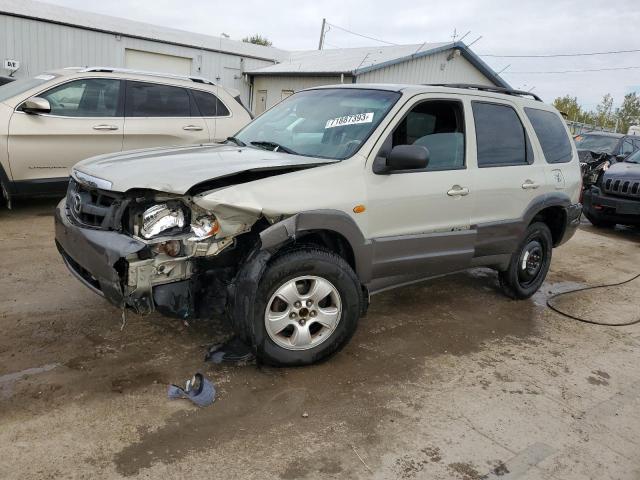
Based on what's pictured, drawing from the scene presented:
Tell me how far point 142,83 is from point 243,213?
194 inches

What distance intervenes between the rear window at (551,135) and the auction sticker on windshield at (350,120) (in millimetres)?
1986

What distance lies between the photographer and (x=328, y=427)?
9.68 feet

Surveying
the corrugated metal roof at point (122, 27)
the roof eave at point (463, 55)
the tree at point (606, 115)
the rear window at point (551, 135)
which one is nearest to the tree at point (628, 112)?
the tree at point (606, 115)

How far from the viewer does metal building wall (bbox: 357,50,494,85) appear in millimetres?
18375

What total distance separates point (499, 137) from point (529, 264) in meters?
1.40

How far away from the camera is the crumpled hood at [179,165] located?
306 cm

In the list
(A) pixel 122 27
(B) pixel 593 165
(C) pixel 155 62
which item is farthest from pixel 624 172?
(A) pixel 122 27

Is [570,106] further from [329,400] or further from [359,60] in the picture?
[329,400]

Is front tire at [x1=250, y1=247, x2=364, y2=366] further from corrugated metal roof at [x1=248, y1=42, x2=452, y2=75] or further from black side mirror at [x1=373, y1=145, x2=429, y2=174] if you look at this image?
corrugated metal roof at [x1=248, y1=42, x2=452, y2=75]

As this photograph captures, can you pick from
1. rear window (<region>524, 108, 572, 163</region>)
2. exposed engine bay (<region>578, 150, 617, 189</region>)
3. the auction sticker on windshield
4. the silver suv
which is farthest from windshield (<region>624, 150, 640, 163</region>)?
the auction sticker on windshield

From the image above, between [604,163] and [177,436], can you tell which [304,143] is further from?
[604,163]

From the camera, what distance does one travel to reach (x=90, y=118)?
6797 mm

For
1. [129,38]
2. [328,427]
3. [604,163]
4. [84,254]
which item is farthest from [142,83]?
[129,38]

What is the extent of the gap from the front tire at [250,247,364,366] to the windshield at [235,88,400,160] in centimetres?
82
